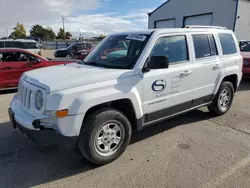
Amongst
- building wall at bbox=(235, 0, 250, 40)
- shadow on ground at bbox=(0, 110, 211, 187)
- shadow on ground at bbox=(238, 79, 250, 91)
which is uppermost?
building wall at bbox=(235, 0, 250, 40)

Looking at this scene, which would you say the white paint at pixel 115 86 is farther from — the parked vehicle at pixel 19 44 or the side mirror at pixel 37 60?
the parked vehicle at pixel 19 44

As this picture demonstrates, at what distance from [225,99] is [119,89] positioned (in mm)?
3103

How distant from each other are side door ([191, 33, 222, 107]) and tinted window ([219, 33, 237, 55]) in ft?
0.91

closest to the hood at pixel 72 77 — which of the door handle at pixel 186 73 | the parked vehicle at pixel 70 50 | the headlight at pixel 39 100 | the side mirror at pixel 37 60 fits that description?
the headlight at pixel 39 100

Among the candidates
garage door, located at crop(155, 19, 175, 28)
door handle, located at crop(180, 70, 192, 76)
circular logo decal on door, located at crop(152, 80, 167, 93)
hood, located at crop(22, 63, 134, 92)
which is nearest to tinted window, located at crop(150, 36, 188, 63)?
door handle, located at crop(180, 70, 192, 76)

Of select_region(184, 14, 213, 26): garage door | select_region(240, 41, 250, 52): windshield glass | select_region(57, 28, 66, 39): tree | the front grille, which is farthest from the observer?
select_region(57, 28, 66, 39): tree

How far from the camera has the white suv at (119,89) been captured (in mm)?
2740

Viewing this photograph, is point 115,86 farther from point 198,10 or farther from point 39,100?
point 198,10

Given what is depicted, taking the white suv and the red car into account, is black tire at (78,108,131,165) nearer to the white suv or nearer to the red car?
the white suv

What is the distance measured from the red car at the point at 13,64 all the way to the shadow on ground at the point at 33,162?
3619 millimetres

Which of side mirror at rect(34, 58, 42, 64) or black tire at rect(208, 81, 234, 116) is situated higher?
side mirror at rect(34, 58, 42, 64)

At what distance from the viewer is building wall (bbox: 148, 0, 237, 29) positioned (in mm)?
18672

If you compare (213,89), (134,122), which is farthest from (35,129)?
(213,89)

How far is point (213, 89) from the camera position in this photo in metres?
4.60
